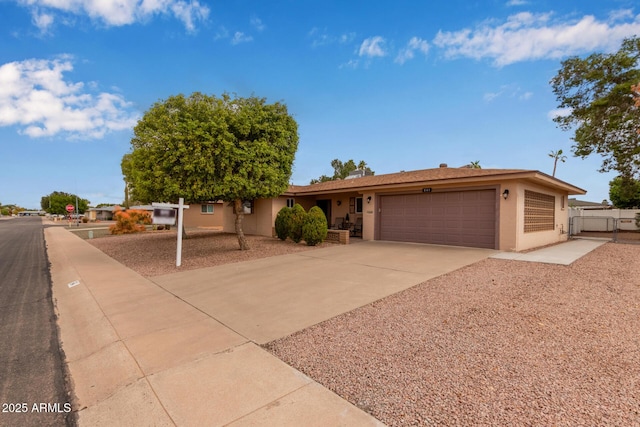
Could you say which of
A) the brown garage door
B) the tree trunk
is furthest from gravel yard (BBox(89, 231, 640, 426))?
the tree trunk

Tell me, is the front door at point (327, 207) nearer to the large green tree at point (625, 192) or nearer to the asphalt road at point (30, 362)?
the asphalt road at point (30, 362)

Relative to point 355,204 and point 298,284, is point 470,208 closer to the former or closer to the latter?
point 355,204

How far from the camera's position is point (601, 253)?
9.83 meters

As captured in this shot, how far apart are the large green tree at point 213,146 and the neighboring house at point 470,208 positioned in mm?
5738

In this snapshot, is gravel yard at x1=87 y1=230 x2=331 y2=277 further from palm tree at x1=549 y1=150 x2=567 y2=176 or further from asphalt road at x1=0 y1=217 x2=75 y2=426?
palm tree at x1=549 y1=150 x2=567 y2=176

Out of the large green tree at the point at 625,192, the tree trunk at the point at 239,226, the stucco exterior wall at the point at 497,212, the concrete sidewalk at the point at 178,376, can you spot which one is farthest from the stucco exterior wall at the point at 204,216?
the large green tree at the point at 625,192

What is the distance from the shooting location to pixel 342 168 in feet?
173

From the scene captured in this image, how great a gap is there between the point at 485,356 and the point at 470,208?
9.32 meters

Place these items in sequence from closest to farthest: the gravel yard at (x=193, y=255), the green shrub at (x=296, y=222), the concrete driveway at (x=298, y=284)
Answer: the concrete driveway at (x=298, y=284) → the gravel yard at (x=193, y=255) → the green shrub at (x=296, y=222)

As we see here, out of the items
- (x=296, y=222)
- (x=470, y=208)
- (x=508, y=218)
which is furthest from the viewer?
(x=296, y=222)

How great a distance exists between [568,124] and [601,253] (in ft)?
42.2

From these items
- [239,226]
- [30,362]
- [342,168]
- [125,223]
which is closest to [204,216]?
[125,223]

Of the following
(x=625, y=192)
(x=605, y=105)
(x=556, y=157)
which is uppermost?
(x=556, y=157)

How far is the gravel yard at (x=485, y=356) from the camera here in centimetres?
221
